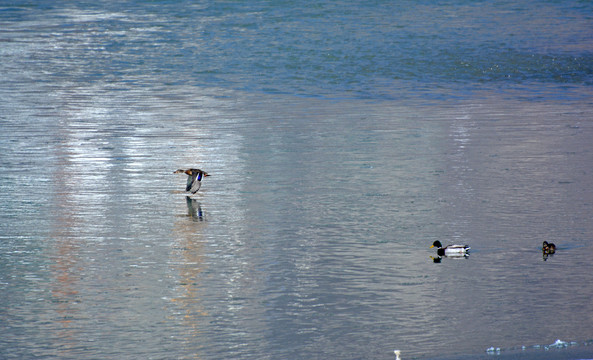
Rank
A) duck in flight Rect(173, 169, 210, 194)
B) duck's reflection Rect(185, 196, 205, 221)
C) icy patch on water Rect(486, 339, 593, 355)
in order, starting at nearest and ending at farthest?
icy patch on water Rect(486, 339, 593, 355), duck's reflection Rect(185, 196, 205, 221), duck in flight Rect(173, 169, 210, 194)

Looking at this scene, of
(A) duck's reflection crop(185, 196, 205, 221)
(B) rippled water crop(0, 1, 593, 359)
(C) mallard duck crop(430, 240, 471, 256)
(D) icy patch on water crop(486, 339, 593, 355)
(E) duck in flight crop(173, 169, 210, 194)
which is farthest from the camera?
(E) duck in flight crop(173, 169, 210, 194)


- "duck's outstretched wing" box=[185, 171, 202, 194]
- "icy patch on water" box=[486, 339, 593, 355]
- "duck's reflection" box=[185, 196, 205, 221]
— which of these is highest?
"duck's outstretched wing" box=[185, 171, 202, 194]

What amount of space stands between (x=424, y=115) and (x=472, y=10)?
1507cm

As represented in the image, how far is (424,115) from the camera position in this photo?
55.6ft

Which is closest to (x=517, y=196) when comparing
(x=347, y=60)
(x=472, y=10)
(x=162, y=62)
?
(x=347, y=60)

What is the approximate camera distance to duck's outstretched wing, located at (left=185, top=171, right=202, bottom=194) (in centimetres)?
1113

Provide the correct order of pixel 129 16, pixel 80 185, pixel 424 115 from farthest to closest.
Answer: pixel 129 16, pixel 424 115, pixel 80 185

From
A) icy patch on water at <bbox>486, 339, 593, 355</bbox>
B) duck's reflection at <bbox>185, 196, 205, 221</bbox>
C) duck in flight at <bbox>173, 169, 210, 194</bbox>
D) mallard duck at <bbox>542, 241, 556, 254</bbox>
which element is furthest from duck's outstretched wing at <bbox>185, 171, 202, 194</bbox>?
icy patch on water at <bbox>486, 339, 593, 355</bbox>

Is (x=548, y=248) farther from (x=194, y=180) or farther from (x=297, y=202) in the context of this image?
(x=194, y=180)

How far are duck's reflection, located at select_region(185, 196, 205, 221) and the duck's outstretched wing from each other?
155 mm

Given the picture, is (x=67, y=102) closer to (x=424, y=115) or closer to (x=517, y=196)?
(x=424, y=115)

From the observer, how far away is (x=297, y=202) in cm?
1059

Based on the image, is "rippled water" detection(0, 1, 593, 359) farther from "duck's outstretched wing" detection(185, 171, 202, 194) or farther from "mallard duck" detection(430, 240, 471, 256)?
"duck's outstretched wing" detection(185, 171, 202, 194)

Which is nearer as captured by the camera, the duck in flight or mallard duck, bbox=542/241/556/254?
mallard duck, bbox=542/241/556/254
